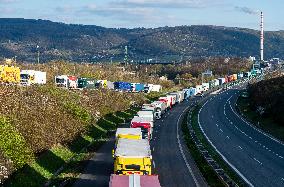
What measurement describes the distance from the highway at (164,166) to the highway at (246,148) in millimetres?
4082

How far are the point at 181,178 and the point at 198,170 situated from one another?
3855 mm

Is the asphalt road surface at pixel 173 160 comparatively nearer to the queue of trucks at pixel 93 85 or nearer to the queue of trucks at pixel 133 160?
the queue of trucks at pixel 133 160

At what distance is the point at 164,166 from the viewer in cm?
4316

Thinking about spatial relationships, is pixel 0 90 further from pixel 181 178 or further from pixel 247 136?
pixel 247 136

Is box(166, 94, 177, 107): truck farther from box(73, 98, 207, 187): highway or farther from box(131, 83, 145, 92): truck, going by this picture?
box(73, 98, 207, 187): highway

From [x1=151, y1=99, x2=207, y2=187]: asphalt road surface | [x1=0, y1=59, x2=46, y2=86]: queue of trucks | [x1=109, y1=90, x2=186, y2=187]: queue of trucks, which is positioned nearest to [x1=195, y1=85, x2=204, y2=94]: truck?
[x1=0, y1=59, x2=46, y2=86]: queue of trucks

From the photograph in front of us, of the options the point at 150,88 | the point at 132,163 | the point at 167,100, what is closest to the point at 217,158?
the point at 132,163

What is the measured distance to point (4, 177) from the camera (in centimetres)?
3284

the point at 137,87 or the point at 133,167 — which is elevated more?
the point at 133,167

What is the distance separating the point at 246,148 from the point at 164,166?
17002 millimetres

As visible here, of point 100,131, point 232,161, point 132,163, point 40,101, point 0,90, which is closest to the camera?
point 132,163

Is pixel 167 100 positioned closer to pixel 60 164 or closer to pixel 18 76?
pixel 18 76

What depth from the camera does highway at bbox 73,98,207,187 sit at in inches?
1437

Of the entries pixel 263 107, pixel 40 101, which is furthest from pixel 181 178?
pixel 263 107
